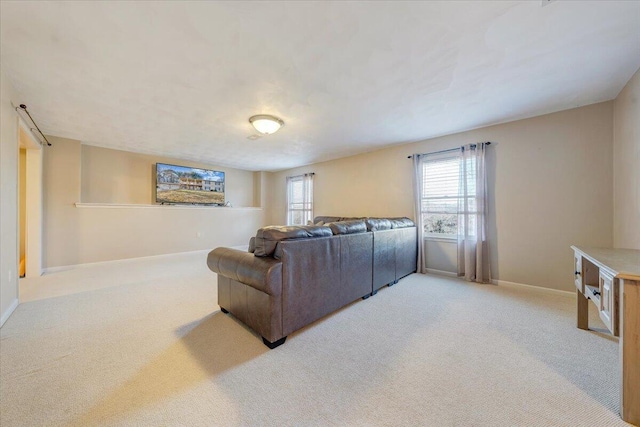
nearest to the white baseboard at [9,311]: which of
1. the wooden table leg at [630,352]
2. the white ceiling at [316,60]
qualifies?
the white ceiling at [316,60]

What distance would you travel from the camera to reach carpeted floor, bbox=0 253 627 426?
1.24 meters

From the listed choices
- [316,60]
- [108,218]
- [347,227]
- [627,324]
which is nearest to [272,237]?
[347,227]

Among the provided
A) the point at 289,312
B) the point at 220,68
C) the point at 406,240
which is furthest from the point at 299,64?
the point at 406,240

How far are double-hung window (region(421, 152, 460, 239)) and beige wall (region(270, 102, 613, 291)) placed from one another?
0.83 feet

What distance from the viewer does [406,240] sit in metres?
3.73

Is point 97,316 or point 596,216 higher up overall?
point 596,216

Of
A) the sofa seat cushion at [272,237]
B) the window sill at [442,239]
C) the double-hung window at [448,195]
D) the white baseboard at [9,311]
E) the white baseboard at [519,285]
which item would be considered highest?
the double-hung window at [448,195]

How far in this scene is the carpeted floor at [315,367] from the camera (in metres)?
1.24

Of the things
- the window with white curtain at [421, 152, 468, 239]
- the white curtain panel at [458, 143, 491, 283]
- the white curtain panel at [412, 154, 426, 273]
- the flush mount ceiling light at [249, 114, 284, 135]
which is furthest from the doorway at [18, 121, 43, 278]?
the white curtain panel at [458, 143, 491, 283]

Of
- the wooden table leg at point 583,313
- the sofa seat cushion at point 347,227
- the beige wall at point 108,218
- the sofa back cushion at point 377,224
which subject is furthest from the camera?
the beige wall at point 108,218

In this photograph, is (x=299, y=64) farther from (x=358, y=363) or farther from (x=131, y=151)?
(x=131, y=151)

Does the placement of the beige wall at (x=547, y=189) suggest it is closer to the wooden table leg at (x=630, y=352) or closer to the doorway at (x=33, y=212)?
the wooden table leg at (x=630, y=352)

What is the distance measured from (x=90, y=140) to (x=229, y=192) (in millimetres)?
3037

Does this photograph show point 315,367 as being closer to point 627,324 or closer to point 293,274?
point 293,274
